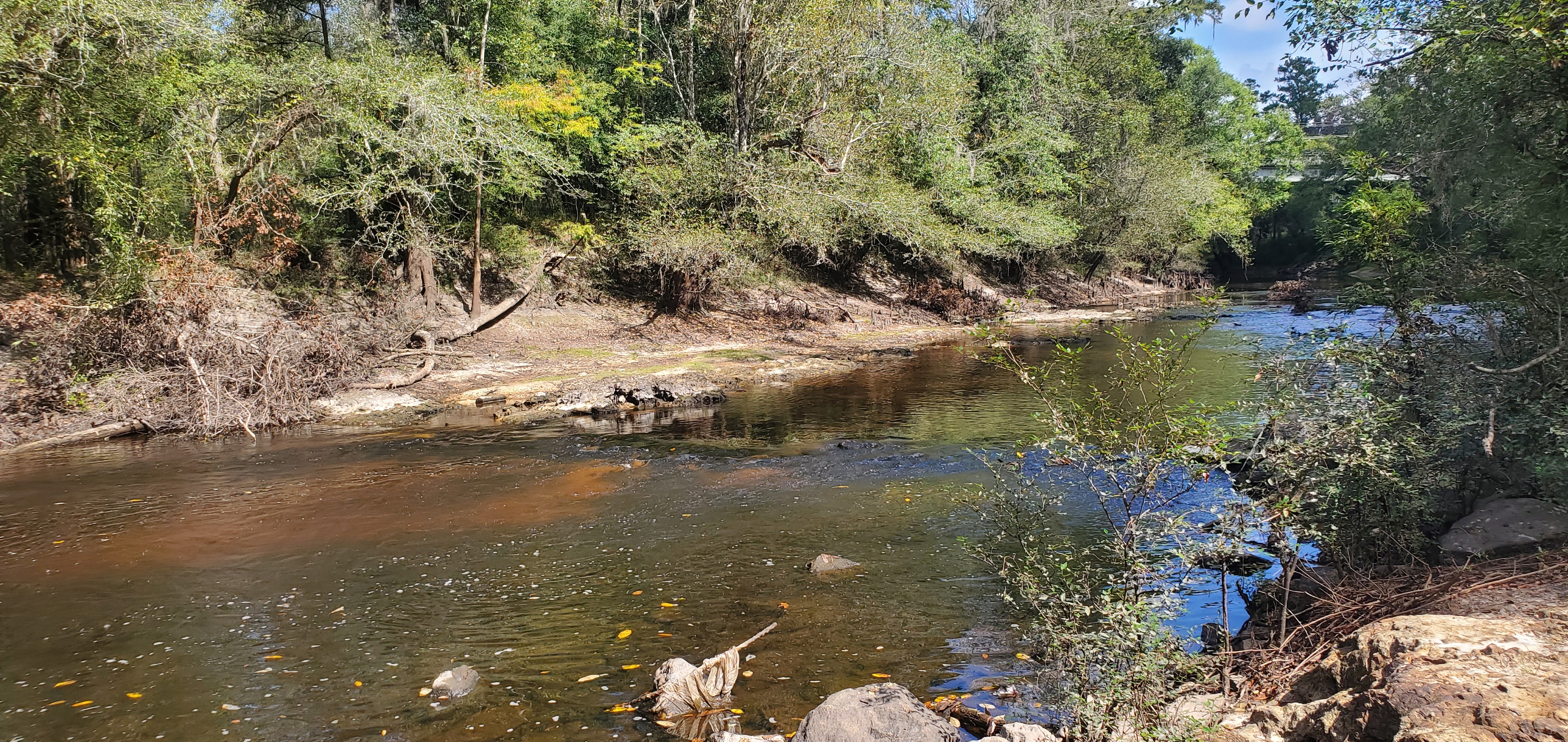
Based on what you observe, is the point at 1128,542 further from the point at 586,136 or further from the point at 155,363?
the point at 586,136

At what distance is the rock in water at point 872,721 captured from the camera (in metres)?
4.64

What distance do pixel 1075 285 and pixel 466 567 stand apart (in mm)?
43443

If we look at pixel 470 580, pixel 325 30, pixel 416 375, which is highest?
pixel 325 30

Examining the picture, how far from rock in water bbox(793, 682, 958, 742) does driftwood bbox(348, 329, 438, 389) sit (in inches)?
663

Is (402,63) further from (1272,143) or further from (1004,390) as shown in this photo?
(1272,143)

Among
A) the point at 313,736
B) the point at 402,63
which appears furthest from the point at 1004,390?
the point at 402,63

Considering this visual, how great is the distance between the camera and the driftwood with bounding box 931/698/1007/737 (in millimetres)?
5273

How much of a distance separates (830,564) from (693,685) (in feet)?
9.95

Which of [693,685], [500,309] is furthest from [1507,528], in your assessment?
[500,309]

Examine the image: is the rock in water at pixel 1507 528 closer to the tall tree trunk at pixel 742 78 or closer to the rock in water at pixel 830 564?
the rock in water at pixel 830 564

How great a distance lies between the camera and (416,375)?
19.6 m

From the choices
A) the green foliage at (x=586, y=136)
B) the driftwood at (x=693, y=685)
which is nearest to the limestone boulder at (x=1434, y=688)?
the driftwood at (x=693, y=685)

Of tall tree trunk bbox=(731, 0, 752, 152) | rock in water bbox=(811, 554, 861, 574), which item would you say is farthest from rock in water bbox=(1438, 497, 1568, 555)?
tall tree trunk bbox=(731, 0, 752, 152)

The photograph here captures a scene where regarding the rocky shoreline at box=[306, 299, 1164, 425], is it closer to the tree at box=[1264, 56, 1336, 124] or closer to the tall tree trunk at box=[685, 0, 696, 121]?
the tall tree trunk at box=[685, 0, 696, 121]
